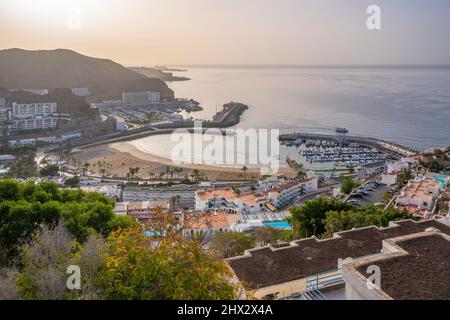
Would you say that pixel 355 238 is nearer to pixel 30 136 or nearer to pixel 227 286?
pixel 227 286

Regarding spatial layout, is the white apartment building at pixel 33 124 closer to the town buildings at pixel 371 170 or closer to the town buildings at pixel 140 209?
the town buildings at pixel 140 209

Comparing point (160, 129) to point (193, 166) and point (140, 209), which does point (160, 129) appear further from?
point (140, 209)

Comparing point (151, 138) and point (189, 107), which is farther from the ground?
point (189, 107)

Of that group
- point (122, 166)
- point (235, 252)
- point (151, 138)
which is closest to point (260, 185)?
point (122, 166)

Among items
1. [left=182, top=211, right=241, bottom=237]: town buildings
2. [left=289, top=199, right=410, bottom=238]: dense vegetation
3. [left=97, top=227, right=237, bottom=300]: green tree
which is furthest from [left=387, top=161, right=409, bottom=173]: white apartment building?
[left=97, top=227, right=237, bottom=300]: green tree

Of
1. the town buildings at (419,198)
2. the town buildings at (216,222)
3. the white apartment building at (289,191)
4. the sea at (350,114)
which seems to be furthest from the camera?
the sea at (350,114)

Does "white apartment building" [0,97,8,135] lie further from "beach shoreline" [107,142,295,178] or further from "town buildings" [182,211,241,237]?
"town buildings" [182,211,241,237]

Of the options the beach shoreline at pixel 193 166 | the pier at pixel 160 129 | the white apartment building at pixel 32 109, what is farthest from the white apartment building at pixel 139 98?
the beach shoreline at pixel 193 166
